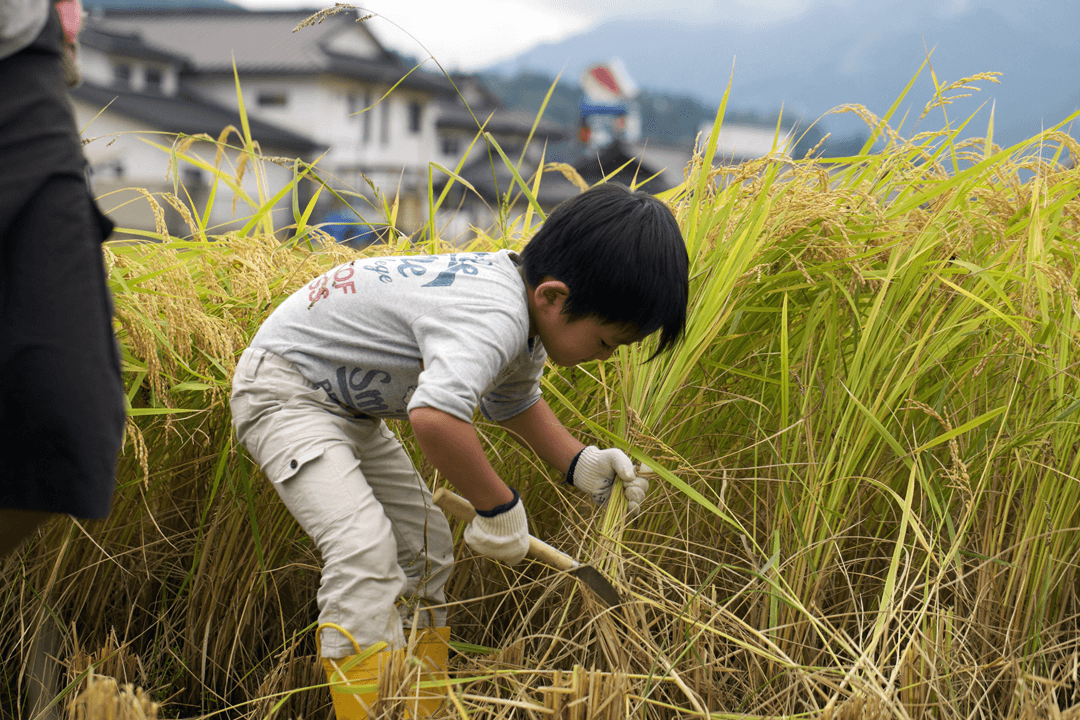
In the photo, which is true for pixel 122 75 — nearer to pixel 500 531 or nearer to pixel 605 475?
pixel 605 475

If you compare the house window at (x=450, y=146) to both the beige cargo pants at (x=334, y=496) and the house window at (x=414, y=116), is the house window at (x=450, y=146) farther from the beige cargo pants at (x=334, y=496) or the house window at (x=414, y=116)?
the beige cargo pants at (x=334, y=496)

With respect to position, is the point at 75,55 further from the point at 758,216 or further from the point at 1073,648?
the point at 1073,648

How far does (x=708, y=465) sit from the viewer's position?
1726 millimetres

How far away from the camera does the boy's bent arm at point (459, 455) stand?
119cm

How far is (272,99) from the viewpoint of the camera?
27.6 m

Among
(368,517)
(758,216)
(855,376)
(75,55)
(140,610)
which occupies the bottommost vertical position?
(140,610)

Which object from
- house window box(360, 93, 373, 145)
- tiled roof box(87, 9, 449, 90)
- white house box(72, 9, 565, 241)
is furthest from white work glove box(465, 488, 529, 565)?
house window box(360, 93, 373, 145)

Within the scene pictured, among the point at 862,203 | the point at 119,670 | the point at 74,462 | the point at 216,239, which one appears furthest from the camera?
the point at 216,239

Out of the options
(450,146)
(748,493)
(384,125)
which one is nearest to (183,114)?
(384,125)

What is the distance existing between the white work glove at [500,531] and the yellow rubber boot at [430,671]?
0.19 metres

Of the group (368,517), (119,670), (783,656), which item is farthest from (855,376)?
(119,670)

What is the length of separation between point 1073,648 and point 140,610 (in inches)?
72.9

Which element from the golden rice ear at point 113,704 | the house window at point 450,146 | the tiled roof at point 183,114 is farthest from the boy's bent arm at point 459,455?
the house window at point 450,146

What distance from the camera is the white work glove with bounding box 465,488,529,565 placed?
134cm
